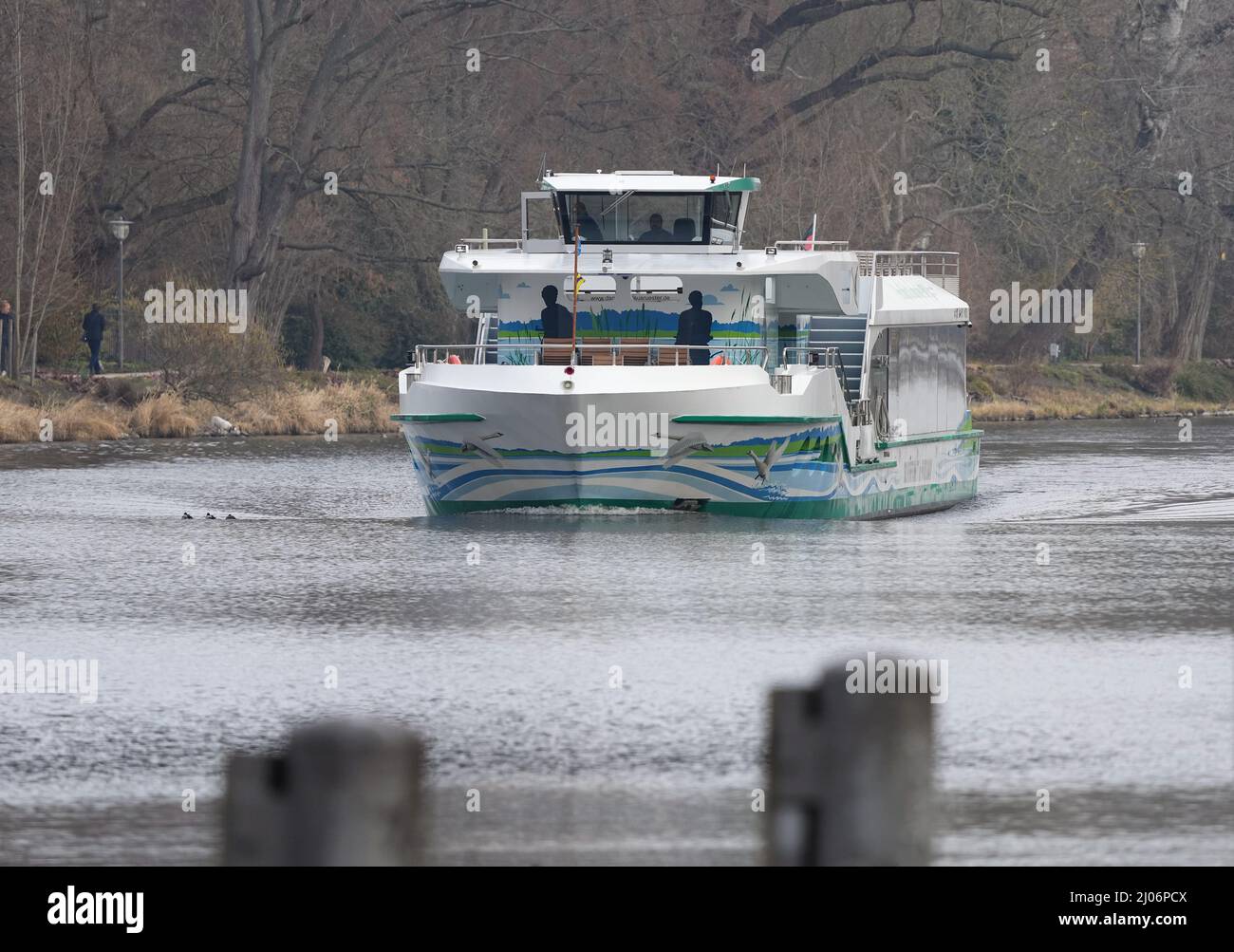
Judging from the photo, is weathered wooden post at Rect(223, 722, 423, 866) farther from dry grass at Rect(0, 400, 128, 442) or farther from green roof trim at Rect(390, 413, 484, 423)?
dry grass at Rect(0, 400, 128, 442)

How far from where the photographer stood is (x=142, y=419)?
4869 centimetres

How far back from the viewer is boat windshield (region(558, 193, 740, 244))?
1220 inches

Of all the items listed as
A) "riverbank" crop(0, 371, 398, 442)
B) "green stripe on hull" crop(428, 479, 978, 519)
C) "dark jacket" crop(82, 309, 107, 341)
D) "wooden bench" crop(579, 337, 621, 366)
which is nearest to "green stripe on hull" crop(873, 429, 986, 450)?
"green stripe on hull" crop(428, 479, 978, 519)

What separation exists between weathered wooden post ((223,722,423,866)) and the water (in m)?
3.77

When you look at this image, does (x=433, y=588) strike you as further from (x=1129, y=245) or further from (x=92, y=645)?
(x=1129, y=245)

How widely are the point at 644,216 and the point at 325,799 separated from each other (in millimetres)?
24173

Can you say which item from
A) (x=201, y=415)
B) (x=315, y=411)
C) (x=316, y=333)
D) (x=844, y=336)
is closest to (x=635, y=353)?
(x=844, y=336)

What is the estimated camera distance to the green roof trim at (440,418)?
27.8 meters

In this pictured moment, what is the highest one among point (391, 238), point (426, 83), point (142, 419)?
point (426, 83)

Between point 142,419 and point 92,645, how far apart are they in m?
30.5

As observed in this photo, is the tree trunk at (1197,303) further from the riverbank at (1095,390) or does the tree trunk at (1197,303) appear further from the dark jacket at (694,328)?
the dark jacket at (694,328)

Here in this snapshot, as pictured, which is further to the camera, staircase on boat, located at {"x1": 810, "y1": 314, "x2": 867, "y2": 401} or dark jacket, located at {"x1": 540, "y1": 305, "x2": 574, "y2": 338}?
staircase on boat, located at {"x1": 810, "y1": 314, "x2": 867, "y2": 401}

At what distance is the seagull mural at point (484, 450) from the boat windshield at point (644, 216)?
4.06 m
